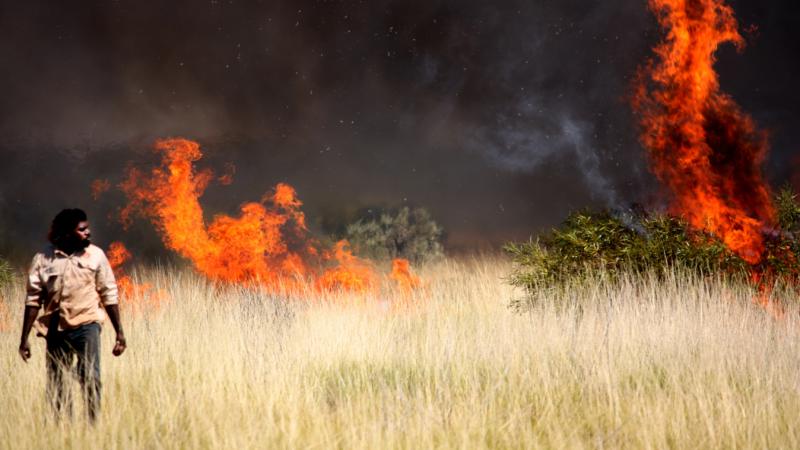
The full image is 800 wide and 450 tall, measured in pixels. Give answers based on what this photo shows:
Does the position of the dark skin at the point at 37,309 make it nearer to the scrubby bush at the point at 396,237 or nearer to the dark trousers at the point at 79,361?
the dark trousers at the point at 79,361

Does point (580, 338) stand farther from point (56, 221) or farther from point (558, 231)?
point (56, 221)

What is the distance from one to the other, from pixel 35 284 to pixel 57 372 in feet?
2.81

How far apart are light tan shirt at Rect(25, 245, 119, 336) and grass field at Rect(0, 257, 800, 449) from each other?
0.95 meters

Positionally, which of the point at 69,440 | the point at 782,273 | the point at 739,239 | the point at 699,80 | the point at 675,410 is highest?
the point at 699,80

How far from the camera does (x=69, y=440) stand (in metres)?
5.70

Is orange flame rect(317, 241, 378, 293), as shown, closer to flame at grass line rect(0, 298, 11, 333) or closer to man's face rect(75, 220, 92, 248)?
flame at grass line rect(0, 298, 11, 333)

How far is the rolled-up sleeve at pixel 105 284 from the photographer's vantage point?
608 cm

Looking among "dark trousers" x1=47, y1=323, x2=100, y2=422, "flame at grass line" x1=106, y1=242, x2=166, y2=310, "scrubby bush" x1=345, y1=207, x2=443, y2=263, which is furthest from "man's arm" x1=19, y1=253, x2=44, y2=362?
"scrubby bush" x1=345, y1=207, x2=443, y2=263

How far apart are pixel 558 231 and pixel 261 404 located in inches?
259

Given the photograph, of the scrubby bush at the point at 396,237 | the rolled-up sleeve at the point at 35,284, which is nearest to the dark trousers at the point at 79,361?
the rolled-up sleeve at the point at 35,284

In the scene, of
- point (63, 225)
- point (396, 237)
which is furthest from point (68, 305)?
point (396, 237)

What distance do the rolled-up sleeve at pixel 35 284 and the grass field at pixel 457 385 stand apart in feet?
3.57

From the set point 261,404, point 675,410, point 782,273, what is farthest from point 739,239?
point 261,404

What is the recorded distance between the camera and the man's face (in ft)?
19.5
